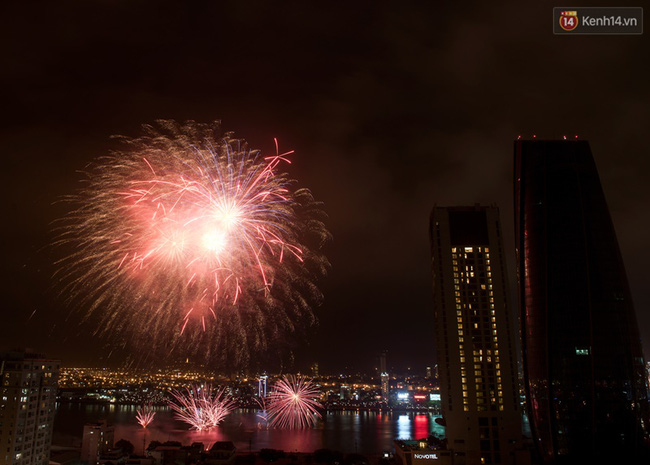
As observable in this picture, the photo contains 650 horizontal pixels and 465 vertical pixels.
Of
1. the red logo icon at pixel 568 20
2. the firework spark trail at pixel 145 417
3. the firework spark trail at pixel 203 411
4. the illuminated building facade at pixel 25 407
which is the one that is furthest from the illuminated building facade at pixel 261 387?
the red logo icon at pixel 568 20

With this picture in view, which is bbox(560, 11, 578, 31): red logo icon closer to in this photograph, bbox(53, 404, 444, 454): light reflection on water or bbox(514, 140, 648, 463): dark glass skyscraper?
bbox(514, 140, 648, 463): dark glass skyscraper

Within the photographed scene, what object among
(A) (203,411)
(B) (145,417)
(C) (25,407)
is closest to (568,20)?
(C) (25,407)

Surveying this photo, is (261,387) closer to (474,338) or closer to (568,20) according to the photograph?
(474,338)

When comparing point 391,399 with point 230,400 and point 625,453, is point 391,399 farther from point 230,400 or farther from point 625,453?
point 625,453

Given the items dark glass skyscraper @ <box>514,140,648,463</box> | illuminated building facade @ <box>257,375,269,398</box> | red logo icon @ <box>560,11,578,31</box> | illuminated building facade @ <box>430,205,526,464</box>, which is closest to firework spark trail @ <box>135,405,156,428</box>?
illuminated building facade @ <box>430,205,526,464</box>

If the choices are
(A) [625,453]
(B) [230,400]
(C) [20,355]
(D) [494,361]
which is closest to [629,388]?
(A) [625,453]

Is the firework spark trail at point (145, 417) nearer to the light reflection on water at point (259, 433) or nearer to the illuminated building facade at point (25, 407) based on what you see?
the light reflection on water at point (259, 433)
